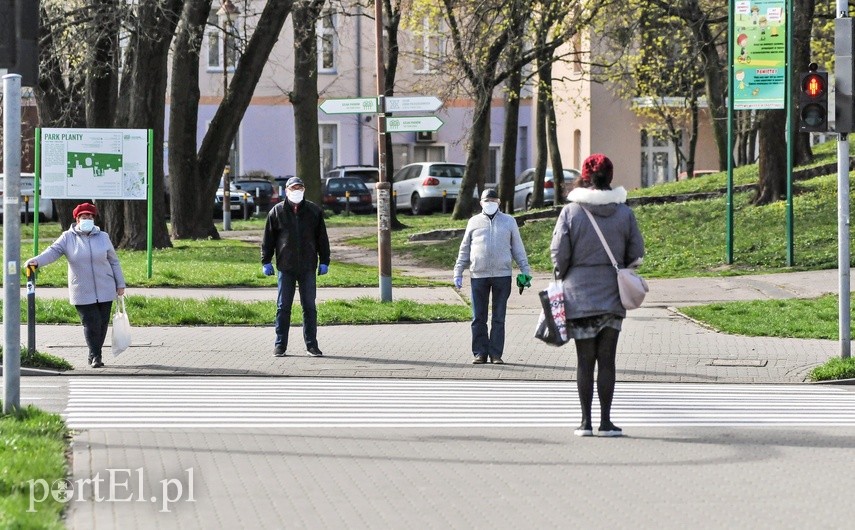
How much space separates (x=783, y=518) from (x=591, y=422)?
2.72m

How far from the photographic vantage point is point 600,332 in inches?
361

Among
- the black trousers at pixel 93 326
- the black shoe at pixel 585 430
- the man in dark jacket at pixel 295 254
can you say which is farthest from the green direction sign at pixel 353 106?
the black shoe at pixel 585 430

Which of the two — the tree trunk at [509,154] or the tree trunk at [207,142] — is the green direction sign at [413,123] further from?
the tree trunk at [509,154]

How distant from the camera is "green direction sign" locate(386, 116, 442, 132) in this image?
18094mm

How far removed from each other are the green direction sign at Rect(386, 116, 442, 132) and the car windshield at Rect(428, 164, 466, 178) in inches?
1132

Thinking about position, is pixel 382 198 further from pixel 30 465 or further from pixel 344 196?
pixel 344 196

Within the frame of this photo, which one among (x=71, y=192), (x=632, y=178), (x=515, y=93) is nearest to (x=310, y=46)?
(x=515, y=93)

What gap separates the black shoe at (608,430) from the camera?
922cm

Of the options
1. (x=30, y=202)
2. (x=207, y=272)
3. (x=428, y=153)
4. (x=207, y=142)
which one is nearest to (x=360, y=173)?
(x=428, y=153)

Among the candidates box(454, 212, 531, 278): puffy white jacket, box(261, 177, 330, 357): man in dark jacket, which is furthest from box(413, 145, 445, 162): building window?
box(454, 212, 531, 278): puffy white jacket

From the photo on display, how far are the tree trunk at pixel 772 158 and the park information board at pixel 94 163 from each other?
1131 cm

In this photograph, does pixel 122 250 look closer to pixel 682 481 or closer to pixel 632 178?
pixel 682 481

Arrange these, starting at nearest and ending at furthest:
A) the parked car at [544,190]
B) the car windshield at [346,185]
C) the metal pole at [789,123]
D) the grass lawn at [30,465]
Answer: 1. the grass lawn at [30,465]
2. the metal pole at [789,123]
3. the parked car at [544,190]
4. the car windshield at [346,185]

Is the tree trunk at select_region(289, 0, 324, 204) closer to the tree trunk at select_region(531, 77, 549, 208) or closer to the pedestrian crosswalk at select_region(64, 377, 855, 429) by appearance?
the tree trunk at select_region(531, 77, 549, 208)
